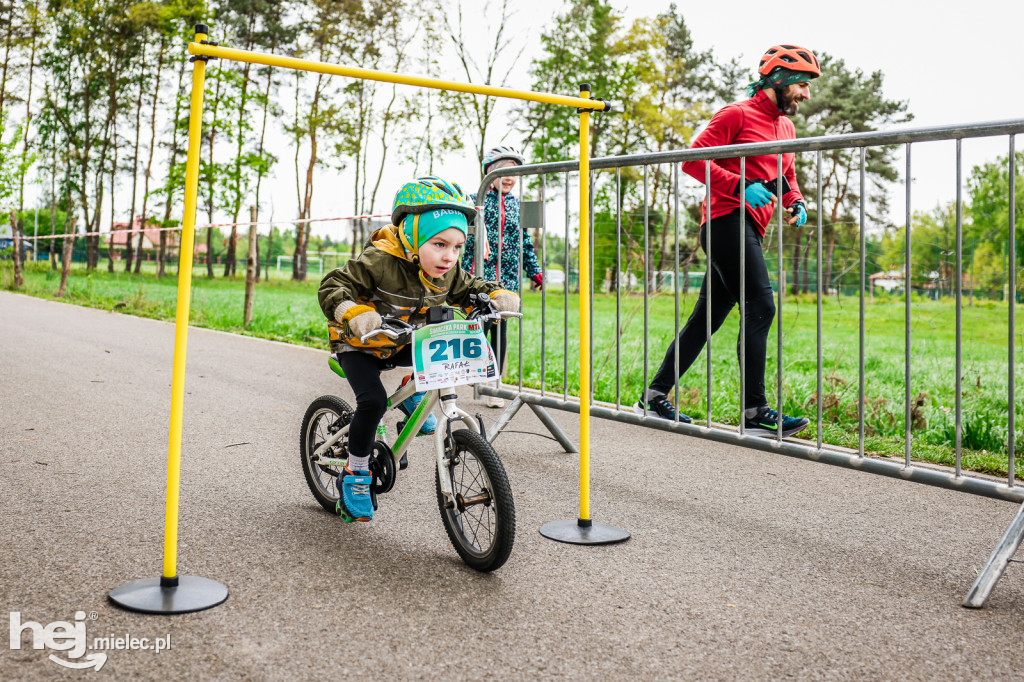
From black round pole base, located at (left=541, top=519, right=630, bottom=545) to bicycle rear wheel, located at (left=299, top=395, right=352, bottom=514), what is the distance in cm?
101

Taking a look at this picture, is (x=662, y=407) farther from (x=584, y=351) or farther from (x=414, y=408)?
(x=414, y=408)

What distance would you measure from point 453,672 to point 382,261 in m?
1.78

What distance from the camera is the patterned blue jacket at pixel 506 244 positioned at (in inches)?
261

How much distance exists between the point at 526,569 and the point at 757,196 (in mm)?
2297

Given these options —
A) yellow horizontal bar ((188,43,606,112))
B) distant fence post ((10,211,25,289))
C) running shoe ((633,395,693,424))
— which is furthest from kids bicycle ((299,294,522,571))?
distant fence post ((10,211,25,289))

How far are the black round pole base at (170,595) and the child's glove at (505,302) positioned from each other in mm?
1535

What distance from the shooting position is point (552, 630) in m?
2.91

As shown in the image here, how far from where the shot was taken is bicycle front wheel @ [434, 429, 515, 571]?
130 inches

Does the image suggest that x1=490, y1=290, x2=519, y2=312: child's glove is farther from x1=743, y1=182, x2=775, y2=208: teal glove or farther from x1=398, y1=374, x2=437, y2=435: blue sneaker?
x1=743, y1=182, x2=775, y2=208: teal glove

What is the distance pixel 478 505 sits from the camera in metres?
3.50

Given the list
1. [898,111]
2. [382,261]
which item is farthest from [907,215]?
[898,111]

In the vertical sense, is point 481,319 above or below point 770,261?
below

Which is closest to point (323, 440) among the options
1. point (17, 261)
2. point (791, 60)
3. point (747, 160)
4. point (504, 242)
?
point (747, 160)

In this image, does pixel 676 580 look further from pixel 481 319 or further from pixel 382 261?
pixel 382 261
